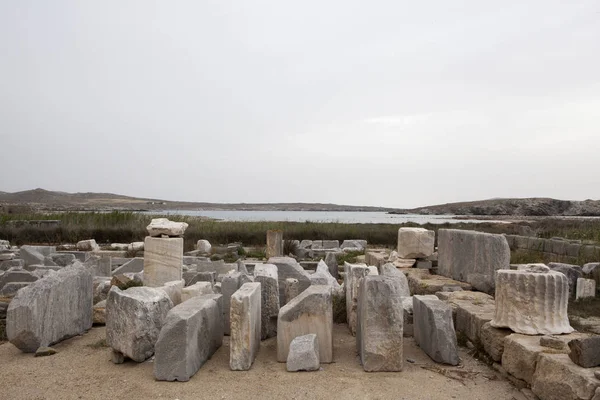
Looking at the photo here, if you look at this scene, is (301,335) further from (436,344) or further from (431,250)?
(431,250)

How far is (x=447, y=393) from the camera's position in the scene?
4.42 m

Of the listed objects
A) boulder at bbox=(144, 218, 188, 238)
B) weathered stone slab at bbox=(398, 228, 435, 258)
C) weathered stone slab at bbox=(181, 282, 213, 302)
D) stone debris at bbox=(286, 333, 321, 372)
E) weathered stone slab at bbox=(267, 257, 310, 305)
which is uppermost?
boulder at bbox=(144, 218, 188, 238)

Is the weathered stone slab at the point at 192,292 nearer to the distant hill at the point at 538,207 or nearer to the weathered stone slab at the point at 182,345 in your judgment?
the weathered stone slab at the point at 182,345

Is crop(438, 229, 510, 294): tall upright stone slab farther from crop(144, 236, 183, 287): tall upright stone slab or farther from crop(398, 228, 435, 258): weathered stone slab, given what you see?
crop(144, 236, 183, 287): tall upright stone slab

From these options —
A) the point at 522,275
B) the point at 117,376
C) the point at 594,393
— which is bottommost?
the point at 117,376

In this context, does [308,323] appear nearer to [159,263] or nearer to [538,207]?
[159,263]

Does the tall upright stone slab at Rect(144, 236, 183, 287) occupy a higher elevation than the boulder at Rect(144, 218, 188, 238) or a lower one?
lower

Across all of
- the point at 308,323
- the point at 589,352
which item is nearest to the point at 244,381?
the point at 308,323

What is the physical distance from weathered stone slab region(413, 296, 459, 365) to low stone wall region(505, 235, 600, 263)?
7.99 m

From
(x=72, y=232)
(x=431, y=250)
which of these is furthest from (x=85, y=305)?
(x=72, y=232)

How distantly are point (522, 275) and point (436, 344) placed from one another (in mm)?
1156

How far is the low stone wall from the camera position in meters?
12.1

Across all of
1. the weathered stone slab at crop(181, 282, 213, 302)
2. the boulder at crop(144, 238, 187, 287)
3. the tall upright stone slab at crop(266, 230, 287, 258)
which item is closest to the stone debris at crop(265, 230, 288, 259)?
the tall upright stone slab at crop(266, 230, 287, 258)

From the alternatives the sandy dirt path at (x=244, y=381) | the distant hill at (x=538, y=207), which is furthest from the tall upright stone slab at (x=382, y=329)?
the distant hill at (x=538, y=207)
